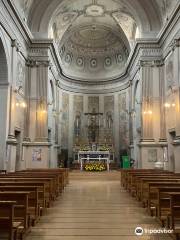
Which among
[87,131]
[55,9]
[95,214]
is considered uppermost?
[55,9]

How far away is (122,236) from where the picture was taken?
15.7 feet

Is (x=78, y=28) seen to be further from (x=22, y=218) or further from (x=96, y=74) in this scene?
(x=22, y=218)

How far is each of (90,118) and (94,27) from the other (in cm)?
811

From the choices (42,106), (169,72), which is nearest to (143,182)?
(169,72)

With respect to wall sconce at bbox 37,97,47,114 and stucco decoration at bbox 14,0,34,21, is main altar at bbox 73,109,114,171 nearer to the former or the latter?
wall sconce at bbox 37,97,47,114

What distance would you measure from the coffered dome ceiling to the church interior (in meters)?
0.08

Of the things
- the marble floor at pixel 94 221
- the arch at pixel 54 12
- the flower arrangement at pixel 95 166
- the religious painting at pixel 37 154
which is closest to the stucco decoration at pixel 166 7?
the arch at pixel 54 12

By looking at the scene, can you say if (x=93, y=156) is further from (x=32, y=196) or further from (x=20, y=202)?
(x=20, y=202)

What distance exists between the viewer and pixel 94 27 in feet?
86.3

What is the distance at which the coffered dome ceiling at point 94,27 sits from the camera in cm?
1988

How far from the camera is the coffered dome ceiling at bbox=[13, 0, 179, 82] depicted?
782 inches

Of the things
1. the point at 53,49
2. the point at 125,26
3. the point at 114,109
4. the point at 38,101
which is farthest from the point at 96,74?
the point at 38,101

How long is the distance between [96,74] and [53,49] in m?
9.74

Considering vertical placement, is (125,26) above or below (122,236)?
above
